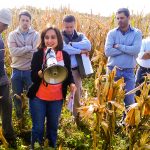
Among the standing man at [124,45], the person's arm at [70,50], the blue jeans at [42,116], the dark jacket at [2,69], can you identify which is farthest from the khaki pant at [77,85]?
the dark jacket at [2,69]

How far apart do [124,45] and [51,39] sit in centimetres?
120

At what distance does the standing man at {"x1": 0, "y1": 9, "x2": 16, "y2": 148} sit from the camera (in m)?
3.76

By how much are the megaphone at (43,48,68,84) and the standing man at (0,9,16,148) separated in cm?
60

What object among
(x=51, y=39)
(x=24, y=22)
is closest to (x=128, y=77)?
(x=51, y=39)

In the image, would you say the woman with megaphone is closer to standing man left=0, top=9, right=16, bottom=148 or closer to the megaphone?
the megaphone

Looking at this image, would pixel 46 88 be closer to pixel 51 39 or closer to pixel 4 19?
pixel 51 39

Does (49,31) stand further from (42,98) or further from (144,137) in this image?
(144,137)

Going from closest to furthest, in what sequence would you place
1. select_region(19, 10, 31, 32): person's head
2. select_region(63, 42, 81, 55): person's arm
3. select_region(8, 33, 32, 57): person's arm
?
select_region(63, 42, 81, 55): person's arm, select_region(8, 33, 32, 57): person's arm, select_region(19, 10, 31, 32): person's head

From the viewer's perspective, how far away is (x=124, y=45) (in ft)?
15.1

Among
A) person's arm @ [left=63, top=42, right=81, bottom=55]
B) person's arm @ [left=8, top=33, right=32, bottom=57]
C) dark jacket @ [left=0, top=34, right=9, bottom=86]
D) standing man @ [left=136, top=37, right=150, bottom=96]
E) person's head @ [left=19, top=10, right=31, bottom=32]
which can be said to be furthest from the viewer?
standing man @ [left=136, top=37, right=150, bottom=96]

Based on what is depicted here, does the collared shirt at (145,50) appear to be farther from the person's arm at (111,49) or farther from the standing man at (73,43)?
the standing man at (73,43)

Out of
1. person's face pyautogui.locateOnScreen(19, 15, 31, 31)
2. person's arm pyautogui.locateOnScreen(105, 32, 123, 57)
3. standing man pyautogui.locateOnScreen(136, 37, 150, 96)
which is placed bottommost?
standing man pyautogui.locateOnScreen(136, 37, 150, 96)

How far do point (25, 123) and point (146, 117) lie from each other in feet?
6.20

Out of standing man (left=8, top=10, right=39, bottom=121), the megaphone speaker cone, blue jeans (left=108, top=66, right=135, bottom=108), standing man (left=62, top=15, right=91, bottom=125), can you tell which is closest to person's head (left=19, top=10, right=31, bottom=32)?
standing man (left=8, top=10, right=39, bottom=121)
